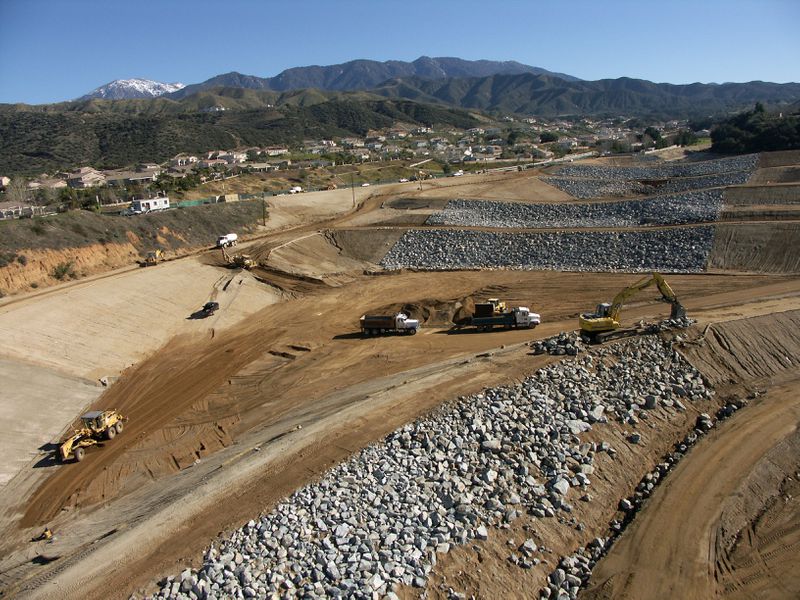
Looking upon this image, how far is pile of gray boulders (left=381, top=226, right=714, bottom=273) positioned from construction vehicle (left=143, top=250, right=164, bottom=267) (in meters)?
18.8

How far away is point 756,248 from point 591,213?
1594cm

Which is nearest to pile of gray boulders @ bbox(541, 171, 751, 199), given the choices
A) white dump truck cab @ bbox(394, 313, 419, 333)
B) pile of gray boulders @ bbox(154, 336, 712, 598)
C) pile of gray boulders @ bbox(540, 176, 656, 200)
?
pile of gray boulders @ bbox(540, 176, 656, 200)

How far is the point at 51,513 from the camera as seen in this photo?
19.7 metres

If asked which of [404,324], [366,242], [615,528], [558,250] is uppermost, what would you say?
[366,242]

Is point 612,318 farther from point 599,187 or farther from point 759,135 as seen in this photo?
point 759,135

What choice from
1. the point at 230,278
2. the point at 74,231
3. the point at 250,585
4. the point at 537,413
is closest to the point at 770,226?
the point at 537,413

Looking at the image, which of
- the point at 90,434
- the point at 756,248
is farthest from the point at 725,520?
the point at 756,248

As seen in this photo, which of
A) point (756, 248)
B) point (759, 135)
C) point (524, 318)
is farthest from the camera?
point (759, 135)

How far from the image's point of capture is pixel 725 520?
1783cm

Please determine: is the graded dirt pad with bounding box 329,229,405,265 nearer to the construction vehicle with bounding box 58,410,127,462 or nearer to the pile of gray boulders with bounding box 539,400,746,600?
the construction vehicle with bounding box 58,410,127,462

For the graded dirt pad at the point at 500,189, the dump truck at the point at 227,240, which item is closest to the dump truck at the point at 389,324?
the dump truck at the point at 227,240

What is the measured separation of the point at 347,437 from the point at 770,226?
39.0 meters

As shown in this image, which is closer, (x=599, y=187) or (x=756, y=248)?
(x=756, y=248)

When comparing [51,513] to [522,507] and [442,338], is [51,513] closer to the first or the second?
[522,507]
